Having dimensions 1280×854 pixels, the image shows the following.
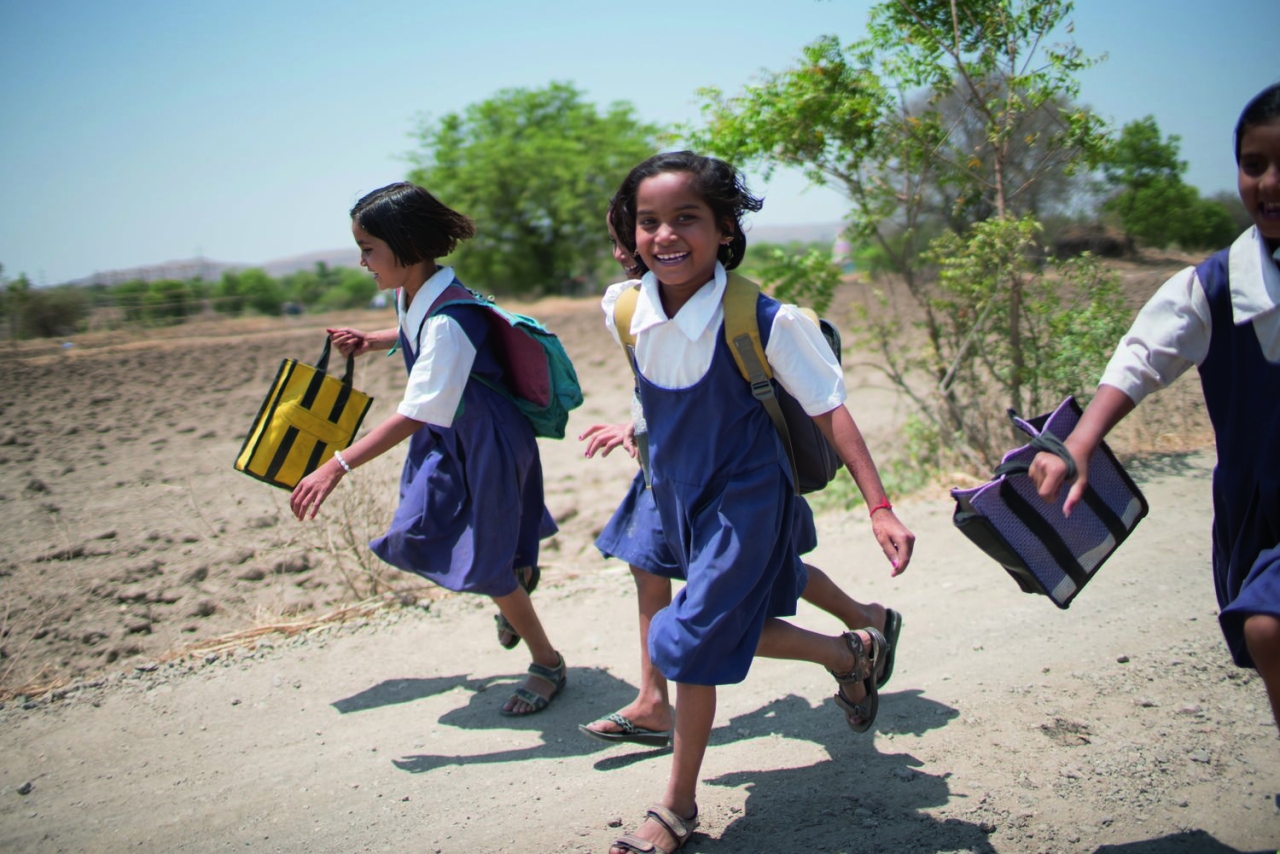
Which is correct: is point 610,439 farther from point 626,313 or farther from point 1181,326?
point 1181,326

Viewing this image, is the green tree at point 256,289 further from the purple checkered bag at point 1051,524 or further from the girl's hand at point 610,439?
the purple checkered bag at point 1051,524

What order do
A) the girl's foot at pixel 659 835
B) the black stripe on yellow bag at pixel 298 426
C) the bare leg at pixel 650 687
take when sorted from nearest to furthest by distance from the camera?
the girl's foot at pixel 659 835 < the bare leg at pixel 650 687 < the black stripe on yellow bag at pixel 298 426

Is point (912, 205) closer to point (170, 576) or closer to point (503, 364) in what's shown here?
point (503, 364)

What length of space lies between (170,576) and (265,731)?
7.08 feet

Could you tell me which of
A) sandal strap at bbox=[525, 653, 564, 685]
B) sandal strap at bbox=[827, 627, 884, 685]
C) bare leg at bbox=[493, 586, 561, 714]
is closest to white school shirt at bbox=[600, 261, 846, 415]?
sandal strap at bbox=[827, 627, 884, 685]

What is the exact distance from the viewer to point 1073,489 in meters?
1.95

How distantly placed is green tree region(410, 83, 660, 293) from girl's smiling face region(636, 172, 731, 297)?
1075 inches

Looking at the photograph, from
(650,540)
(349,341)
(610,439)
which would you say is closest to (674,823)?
(650,540)

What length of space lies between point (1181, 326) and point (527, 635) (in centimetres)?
245

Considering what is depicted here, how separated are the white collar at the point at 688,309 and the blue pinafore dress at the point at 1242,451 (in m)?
1.06

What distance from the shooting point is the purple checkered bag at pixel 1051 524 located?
7.36ft

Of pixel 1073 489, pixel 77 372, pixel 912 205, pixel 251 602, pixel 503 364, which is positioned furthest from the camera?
pixel 77 372

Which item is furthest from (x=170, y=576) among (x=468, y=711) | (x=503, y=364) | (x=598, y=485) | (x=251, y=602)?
(x=598, y=485)

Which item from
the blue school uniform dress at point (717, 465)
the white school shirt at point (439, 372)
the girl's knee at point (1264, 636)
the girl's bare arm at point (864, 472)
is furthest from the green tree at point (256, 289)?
the girl's knee at point (1264, 636)
